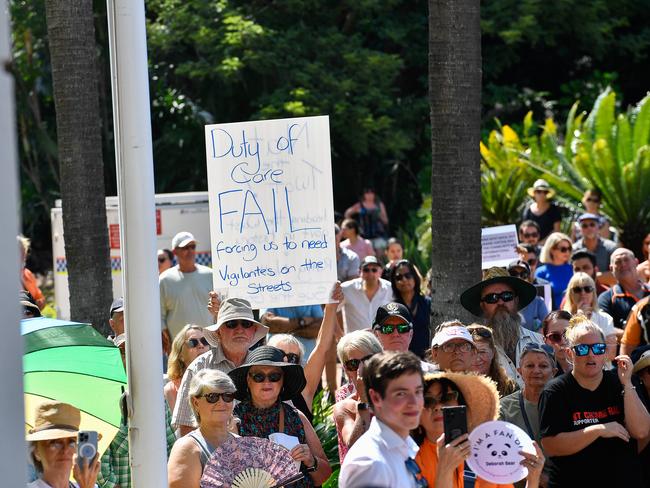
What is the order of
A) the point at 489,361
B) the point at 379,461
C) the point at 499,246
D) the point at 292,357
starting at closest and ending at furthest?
the point at 379,461
the point at 489,361
the point at 292,357
the point at 499,246

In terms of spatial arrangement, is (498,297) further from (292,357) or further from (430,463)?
(430,463)

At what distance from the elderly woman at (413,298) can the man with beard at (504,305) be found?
146cm

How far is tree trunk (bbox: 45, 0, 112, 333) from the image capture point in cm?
929

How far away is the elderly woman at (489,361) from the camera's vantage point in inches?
270

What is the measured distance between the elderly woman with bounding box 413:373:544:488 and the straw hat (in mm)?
1492

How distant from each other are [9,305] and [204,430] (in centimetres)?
345

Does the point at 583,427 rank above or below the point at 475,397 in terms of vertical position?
below

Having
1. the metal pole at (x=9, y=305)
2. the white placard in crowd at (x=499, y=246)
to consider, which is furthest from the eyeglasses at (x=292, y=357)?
the metal pole at (x=9, y=305)

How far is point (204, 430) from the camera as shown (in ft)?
18.9

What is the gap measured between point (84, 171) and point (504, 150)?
10856 mm

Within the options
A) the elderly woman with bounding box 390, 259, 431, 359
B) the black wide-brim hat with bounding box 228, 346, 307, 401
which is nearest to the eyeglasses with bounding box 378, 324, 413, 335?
the black wide-brim hat with bounding box 228, 346, 307, 401

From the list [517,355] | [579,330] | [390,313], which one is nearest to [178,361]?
[390,313]

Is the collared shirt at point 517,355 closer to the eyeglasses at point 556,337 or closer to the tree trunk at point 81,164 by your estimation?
the eyeglasses at point 556,337

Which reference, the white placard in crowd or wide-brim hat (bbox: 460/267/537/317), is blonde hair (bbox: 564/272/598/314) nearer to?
wide-brim hat (bbox: 460/267/537/317)
